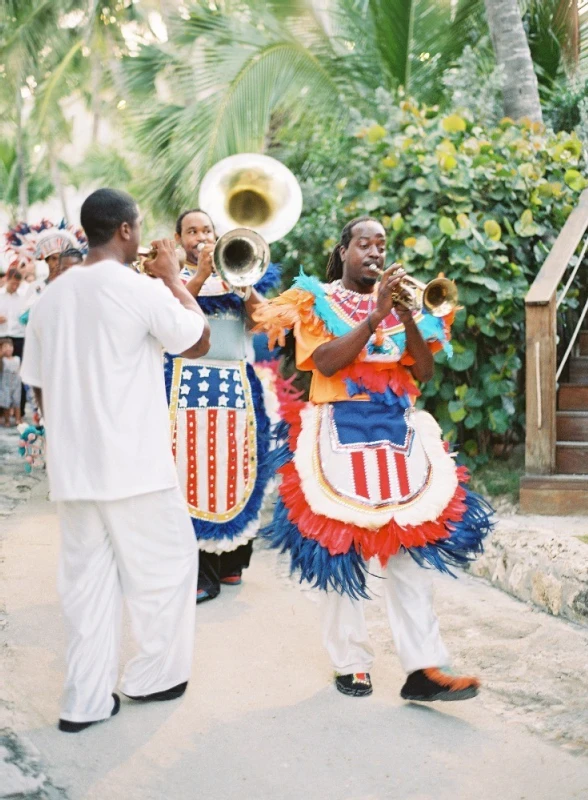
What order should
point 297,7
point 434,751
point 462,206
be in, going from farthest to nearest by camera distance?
point 297,7 → point 462,206 → point 434,751

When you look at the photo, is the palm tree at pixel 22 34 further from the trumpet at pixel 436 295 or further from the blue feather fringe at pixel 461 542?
the blue feather fringe at pixel 461 542

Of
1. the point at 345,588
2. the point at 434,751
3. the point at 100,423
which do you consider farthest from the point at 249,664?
the point at 100,423

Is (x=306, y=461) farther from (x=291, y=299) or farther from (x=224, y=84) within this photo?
(x=224, y=84)

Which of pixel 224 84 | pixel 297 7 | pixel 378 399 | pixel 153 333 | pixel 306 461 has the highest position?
pixel 297 7

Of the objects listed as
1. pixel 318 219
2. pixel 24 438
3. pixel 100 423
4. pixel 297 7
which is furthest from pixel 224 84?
pixel 100 423

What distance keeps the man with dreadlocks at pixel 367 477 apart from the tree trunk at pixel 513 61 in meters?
5.30

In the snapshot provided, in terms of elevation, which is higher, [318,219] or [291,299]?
[318,219]

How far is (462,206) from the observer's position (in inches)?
265

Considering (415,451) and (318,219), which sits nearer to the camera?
(415,451)

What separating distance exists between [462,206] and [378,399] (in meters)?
3.32

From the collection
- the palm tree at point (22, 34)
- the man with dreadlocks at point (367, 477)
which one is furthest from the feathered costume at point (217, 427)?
the palm tree at point (22, 34)

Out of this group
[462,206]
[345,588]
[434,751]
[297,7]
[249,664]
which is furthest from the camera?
[297,7]

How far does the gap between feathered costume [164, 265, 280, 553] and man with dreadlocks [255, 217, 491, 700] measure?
116 cm

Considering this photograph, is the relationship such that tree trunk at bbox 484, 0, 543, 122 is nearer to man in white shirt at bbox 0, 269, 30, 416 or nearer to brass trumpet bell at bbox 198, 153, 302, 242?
brass trumpet bell at bbox 198, 153, 302, 242
